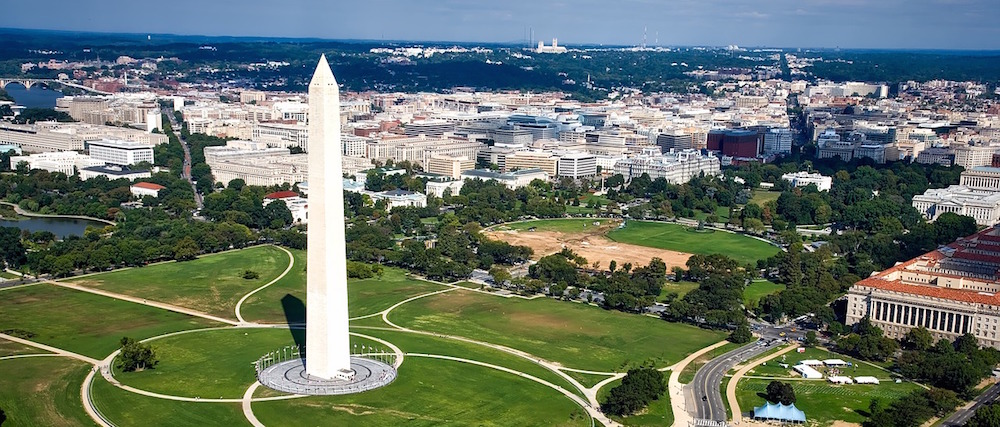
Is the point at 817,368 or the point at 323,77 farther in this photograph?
the point at 817,368

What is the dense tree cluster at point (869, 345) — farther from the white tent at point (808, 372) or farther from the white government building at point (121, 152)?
the white government building at point (121, 152)

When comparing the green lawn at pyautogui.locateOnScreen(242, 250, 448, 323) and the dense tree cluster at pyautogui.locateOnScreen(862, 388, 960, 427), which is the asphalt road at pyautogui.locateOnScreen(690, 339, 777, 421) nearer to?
the dense tree cluster at pyautogui.locateOnScreen(862, 388, 960, 427)

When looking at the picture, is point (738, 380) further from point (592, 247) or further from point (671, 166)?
point (671, 166)

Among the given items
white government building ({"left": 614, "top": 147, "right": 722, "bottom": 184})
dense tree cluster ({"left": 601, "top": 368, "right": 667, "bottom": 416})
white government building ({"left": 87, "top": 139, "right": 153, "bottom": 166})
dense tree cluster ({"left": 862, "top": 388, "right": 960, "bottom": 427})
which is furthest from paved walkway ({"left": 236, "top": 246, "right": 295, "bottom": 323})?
white government building ({"left": 614, "top": 147, "right": 722, "bottom": 184})

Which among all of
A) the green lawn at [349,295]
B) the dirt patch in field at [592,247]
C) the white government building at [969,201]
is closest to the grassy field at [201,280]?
the green lawn at [349,295]

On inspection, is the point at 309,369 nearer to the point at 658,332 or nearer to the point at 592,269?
the point at 658,332

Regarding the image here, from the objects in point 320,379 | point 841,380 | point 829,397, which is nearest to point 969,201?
point 841,380
